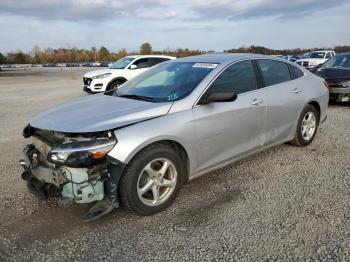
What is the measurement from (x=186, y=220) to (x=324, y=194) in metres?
1.68

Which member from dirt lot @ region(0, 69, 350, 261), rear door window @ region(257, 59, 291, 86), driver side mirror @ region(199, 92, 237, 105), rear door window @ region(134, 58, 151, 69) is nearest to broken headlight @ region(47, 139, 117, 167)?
dirt lot @ region(0, 69, 350, 261)

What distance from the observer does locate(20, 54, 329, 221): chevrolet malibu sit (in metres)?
3.24

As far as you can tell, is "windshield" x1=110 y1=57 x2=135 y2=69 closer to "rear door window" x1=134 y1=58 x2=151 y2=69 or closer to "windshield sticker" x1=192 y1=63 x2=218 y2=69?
"rear door window" x1=134 y1=58 x2=151 y2=69

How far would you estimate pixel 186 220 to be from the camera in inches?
138

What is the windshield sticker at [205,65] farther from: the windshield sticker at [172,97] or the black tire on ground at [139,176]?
the black tire on ground at [139,176]

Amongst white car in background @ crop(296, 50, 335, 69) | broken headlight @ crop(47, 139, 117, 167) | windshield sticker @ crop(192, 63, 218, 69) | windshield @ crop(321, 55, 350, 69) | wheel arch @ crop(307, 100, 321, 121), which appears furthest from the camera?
white car in background @ crop(296, 50, 335, 69)

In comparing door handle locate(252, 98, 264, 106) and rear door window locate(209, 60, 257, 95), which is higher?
rear door window locate(209, 60, 257, 95)

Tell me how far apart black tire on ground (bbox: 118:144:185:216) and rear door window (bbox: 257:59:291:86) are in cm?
198

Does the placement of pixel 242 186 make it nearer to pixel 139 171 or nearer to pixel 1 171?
pixel 139 171

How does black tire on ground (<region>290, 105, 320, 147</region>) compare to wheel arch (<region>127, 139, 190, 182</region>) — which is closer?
wheel arch (<region>127, 139, 190, 182</region>)

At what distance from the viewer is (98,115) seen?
358cm

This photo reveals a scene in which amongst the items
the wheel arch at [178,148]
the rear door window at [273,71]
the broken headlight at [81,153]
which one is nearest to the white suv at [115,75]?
the rear door window at [273,71]

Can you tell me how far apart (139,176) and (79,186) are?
22.4 inches

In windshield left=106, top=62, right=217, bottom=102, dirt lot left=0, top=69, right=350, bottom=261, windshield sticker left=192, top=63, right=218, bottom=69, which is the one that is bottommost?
dirt lot left=0, top=69, right=350, bottom=261
